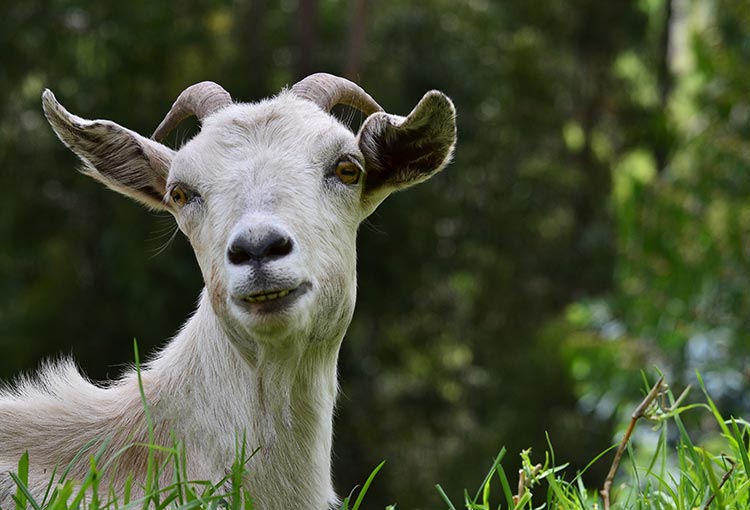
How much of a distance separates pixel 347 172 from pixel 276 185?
525 mm

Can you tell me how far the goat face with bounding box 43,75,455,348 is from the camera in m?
5.02

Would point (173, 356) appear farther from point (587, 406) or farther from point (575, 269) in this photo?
point (575, 269)

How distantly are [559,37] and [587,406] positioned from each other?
1405 centimetres

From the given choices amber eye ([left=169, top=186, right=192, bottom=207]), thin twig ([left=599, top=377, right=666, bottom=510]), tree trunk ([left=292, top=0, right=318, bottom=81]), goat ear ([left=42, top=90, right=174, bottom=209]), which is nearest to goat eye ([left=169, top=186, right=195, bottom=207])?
amber eye ([left=169, top=186, right=192, bottom=207])

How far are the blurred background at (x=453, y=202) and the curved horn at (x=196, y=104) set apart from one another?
12435 mm

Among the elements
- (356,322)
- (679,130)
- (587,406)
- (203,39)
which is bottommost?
(587,406)

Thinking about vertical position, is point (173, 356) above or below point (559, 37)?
below

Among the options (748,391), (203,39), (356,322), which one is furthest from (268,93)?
(748,391)

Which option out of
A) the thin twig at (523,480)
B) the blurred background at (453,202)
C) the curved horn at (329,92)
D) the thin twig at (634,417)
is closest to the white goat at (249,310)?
the curved horn at (329,92)

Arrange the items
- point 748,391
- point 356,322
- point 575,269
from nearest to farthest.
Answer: point 748,391
point 356,322
point 575,269

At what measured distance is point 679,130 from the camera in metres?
19.2

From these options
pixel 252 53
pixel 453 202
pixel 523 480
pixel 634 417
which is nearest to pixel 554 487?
pixel 523 480

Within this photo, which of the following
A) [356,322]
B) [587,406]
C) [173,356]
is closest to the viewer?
[173,356]

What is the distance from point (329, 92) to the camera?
20.6 ft
